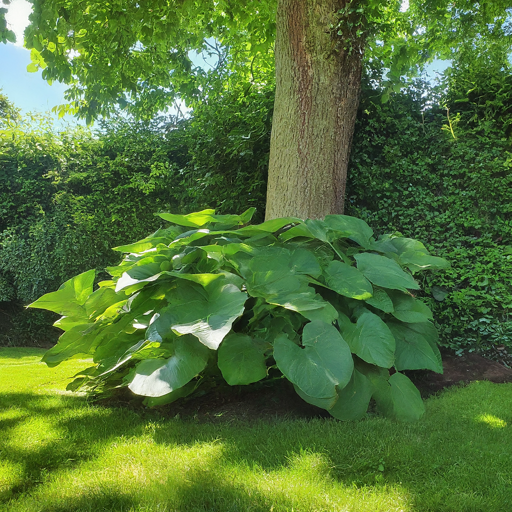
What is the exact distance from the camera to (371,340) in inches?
79.8

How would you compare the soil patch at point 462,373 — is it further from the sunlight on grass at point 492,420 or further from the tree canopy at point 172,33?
the tree canopy at point 172,33

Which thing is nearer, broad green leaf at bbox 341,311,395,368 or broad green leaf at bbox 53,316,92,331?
broad green leaf at bbox 341,311,395,368

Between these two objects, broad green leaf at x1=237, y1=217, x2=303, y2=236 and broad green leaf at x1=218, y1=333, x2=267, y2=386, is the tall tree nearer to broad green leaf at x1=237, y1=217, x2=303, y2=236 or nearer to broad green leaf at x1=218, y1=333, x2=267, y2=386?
broad green leaf at x1=237, y1=217, x2=303, y2=236

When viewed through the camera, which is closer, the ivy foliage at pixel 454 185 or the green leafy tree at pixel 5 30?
the ivy foliage at pixel 454 185

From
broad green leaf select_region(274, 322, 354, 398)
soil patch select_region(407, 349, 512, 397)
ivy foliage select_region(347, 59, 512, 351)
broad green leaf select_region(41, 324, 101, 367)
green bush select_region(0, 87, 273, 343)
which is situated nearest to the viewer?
broad green leaf select_region(274, 322, 354, 398)

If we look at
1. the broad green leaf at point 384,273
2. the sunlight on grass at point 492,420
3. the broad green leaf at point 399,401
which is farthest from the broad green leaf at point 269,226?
the sunlight on grass at point 492,420

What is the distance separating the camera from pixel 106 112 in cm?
720

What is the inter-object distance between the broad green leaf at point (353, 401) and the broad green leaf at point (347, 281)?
42 centimetres

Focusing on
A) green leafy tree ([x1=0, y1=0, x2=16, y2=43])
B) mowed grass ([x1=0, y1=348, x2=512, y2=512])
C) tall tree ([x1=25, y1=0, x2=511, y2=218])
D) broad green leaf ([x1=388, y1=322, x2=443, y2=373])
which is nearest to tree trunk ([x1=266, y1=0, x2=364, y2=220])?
tall tree ([x1=25, y1=0, x2=511, y2=218])

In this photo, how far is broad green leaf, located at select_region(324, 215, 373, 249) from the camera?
260 centimetres

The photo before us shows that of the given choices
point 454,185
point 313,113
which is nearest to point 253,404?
point 313,113

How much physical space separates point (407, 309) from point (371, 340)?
493 mm

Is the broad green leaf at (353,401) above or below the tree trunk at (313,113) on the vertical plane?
below

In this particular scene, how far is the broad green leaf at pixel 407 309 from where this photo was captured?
7.59 ft
